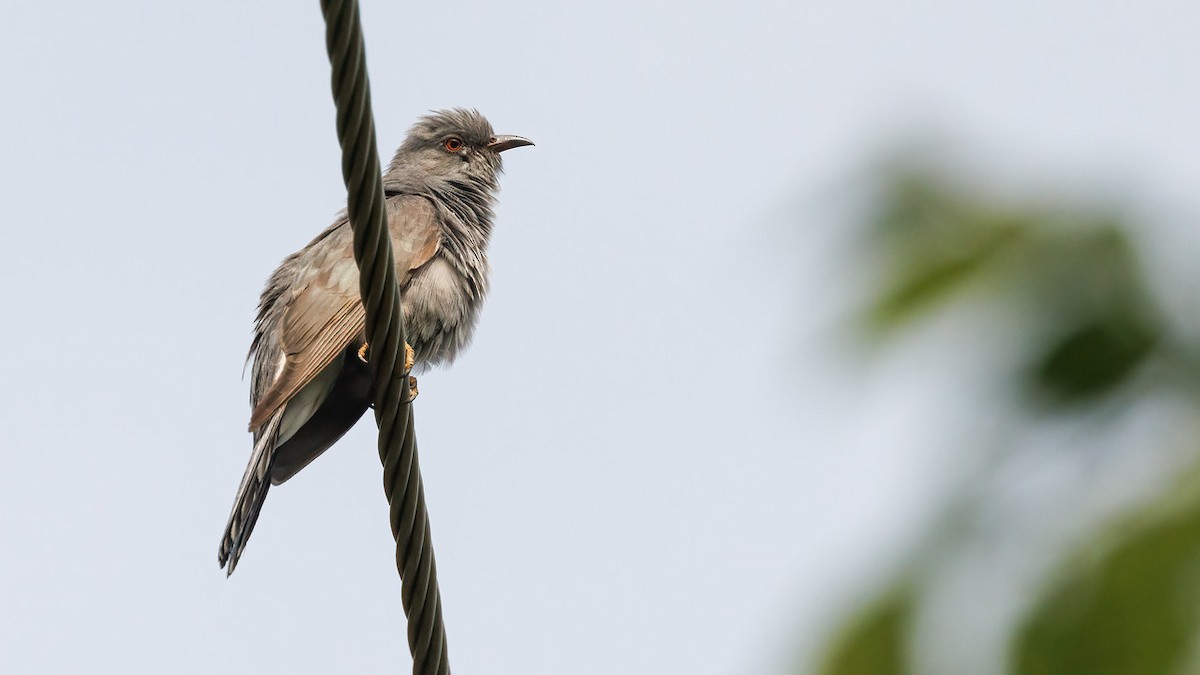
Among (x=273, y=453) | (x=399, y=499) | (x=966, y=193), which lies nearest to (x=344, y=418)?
(x=273, y=453)

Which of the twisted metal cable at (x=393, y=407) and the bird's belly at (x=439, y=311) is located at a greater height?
the bird's belly at (x=439, y=311)

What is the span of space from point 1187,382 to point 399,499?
2.46 meters

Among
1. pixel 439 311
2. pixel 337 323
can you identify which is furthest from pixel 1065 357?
pixel 439 311

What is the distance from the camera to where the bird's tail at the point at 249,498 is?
232 inches

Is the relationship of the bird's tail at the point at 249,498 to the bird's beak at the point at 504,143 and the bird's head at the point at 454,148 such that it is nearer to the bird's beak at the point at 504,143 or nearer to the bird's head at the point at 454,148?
the bird's head at the point at 454,148

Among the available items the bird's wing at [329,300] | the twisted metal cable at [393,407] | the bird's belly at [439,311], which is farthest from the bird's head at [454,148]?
the twisted metal cable at [393,407]

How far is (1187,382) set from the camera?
150 cm

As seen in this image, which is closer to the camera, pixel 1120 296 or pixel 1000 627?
pixel 1000 627

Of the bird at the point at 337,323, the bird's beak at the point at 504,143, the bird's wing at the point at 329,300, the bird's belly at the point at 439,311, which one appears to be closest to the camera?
the bird's wing at the point at 329,300

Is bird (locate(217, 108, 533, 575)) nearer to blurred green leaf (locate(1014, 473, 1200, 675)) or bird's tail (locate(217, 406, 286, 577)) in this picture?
bird's tail (locate(217, 406, 286, 577))

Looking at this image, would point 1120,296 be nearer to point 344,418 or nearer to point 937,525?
point 937,525

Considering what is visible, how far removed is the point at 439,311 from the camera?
259 inches

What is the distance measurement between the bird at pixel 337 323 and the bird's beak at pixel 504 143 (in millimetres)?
708

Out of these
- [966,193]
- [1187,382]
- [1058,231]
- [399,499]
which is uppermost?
[399,499]
